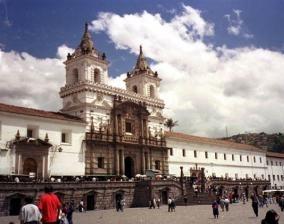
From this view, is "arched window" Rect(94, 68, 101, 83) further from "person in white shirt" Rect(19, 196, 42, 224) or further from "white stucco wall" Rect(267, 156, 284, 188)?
"white stucco wall" Rect(267, 156, 284, 188)

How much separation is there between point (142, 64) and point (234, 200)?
21540 millimetres

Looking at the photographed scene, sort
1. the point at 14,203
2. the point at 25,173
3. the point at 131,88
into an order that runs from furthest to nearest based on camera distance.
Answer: the point at 131,88 < the point at 25,173 < the point at 14,203

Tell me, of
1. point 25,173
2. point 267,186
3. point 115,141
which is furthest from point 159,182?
point 267,186

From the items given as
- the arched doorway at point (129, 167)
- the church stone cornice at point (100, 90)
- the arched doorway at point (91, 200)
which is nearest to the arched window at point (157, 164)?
the arched doorway at point (129, 167)

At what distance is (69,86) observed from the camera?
4409cm

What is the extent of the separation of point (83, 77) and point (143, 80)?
10.6 metres

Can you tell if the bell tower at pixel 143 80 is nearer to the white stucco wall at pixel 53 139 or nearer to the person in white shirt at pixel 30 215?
the white stucco wall at pixel 53 139

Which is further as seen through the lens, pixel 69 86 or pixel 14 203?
pixel 69 86

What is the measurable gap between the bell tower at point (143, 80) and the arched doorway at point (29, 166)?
19886mm

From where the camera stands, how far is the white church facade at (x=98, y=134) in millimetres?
35375

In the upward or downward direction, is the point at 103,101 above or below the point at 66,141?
above

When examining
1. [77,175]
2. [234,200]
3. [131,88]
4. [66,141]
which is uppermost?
[131,88]

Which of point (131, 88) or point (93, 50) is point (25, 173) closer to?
point (93, 50)

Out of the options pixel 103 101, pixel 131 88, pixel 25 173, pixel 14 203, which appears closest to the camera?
pixel 14 203
